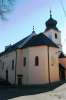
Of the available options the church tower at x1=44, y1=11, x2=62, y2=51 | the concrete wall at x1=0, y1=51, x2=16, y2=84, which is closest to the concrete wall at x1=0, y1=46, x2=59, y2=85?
the concrete wall at x1=0, y1=51, x2=16, y2=84

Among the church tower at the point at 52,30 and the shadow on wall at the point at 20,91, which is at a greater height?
the church tower at the point at 52,30

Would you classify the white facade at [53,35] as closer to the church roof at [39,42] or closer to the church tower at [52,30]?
the church tower at [52,30]

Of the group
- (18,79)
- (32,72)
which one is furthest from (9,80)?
(32,72)

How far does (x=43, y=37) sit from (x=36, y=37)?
4.13 feet

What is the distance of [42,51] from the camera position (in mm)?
30125

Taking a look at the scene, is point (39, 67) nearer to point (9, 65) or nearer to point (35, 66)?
point (35, 66)

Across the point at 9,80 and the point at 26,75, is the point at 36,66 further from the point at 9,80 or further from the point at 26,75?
the point at 9,80

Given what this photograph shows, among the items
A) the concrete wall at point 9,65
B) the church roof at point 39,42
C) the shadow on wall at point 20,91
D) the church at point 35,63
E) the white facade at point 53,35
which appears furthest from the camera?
the white facade at point 53,35

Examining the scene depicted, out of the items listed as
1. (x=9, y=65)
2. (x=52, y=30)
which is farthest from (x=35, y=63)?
(x=52, y=30)

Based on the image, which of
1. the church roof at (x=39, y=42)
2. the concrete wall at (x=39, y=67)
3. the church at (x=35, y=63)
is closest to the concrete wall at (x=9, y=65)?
the church at (x=35, y=63)

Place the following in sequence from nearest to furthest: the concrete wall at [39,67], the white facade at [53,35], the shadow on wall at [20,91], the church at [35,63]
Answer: the shadow on wall at [20,91] → the concrete wall at [39,67] → the church at [35,63] → the white facade at [53,35]

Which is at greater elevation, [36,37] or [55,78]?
[36,37]

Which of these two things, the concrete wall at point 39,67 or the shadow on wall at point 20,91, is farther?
the concrete wall at point 39,67

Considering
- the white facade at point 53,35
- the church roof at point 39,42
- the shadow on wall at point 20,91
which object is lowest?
the shadow on wall at point 20,91
